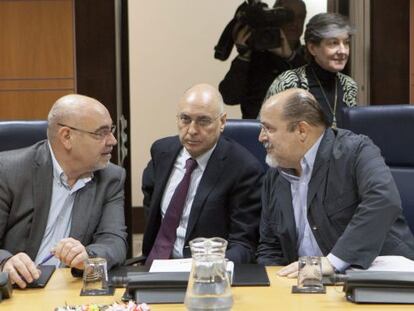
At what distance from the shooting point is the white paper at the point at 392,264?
2601mm

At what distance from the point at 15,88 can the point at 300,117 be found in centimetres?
261

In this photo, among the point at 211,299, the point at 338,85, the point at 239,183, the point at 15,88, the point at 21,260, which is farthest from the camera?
the point at 15,88

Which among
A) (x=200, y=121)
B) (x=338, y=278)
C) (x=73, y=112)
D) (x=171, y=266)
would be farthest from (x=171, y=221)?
(x=338, y=278)

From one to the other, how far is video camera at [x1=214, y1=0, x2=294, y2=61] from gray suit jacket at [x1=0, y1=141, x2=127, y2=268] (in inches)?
119

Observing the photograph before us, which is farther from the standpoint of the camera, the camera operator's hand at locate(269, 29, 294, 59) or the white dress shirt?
the camera operator's hand at locate(269, 29, 294, 59)

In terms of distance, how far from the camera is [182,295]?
2342 mm

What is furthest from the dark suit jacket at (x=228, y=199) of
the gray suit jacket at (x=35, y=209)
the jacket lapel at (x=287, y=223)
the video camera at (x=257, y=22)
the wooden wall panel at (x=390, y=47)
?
the video camera at (x=257, y=22)

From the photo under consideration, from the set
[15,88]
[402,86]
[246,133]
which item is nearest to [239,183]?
[246,133]

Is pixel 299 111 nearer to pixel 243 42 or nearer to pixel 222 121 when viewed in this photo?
pixel 222 121

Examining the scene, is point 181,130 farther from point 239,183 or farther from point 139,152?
point 139,152

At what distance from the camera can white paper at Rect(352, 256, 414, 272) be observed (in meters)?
2.60

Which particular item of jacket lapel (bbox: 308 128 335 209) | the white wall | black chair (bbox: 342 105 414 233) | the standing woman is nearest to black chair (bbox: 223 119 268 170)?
black chair (bbox: 342 105 414 233)

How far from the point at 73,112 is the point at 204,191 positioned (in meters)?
0.63

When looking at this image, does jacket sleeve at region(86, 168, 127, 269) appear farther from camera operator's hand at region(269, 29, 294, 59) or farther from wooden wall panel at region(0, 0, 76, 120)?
camera operator's hand at region(269, 29, 294, 59)
